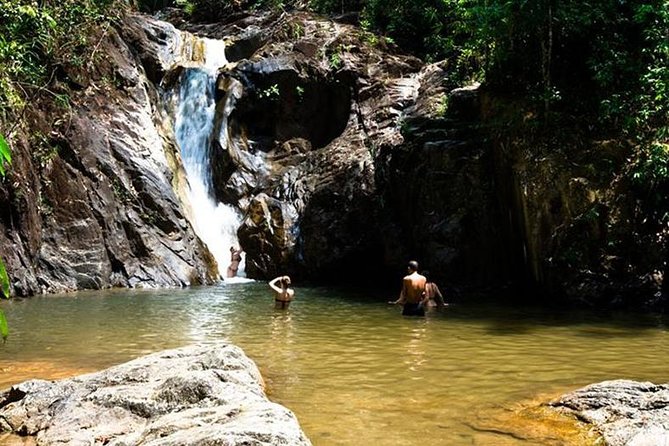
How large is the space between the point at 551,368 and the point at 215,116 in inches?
736

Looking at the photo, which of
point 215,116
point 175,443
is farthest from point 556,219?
point 215,116

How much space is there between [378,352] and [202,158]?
1624 cm

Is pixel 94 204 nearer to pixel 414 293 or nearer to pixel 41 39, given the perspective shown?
pixel 41 39

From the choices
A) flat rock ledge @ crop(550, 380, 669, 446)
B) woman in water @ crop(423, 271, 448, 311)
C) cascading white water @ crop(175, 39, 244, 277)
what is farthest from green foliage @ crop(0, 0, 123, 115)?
flat rock ledge @ crop(550, 380, 669, 446)

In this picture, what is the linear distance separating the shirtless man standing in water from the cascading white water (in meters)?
10.1

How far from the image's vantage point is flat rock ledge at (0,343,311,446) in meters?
3.70

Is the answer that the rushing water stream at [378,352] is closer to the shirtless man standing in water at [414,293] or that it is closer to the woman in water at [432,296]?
the shirtless man standing in water at [414,293]

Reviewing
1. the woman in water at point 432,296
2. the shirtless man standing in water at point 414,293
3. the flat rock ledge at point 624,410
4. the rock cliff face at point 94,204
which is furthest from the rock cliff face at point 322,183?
the flat rock ledge at point 624,410

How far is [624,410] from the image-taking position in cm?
512

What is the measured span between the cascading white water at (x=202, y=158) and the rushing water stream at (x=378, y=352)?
719 centimetres

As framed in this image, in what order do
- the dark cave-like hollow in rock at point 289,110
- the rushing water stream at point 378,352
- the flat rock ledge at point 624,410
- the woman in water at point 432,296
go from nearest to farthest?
the flat rock ledge at point 624,410 < the rushing water stream at point 378,352 < the woman in water at point 432,296 < the dark cave-like hollow in rock at point 289,110

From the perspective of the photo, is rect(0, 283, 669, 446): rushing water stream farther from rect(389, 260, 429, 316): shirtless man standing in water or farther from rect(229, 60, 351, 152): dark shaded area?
rect(229, 60, 351, 152): dark shaded area

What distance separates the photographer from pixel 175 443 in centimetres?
→ 362

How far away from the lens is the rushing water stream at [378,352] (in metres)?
5.65
